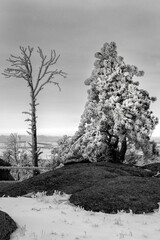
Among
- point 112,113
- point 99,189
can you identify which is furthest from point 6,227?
point 112,113

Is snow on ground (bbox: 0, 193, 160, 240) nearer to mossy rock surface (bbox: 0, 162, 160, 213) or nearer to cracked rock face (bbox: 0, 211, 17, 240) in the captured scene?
cracked rock face (bbox: 0, 211, 17, 240)

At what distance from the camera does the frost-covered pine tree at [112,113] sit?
66.6 ft

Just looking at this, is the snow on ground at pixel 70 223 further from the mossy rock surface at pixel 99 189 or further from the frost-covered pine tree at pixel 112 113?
the frost-covered pine tree at pixel 112 113

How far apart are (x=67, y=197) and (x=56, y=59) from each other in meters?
16.8

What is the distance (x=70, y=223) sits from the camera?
7340mm

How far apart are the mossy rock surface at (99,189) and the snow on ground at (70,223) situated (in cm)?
50

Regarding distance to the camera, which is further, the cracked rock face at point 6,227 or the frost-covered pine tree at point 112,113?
the frost-covered pine tree at point 112,113

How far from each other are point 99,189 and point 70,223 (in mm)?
3229

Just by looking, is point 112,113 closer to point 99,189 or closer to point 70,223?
point 99,189

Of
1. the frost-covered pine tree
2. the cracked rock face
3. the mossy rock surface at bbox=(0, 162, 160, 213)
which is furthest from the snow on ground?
the frost-covered pine tree

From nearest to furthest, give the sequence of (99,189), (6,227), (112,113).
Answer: (6,227) < (99,189) < (112,113)

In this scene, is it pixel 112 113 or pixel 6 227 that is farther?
pixel 112 113

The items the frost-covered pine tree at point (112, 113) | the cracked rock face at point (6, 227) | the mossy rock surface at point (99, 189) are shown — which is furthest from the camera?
the frost-covered pine tree at point (112, 113)

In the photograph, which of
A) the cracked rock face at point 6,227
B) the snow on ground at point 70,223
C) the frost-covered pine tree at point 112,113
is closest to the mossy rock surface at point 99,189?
the snow on ground at point 70,223
